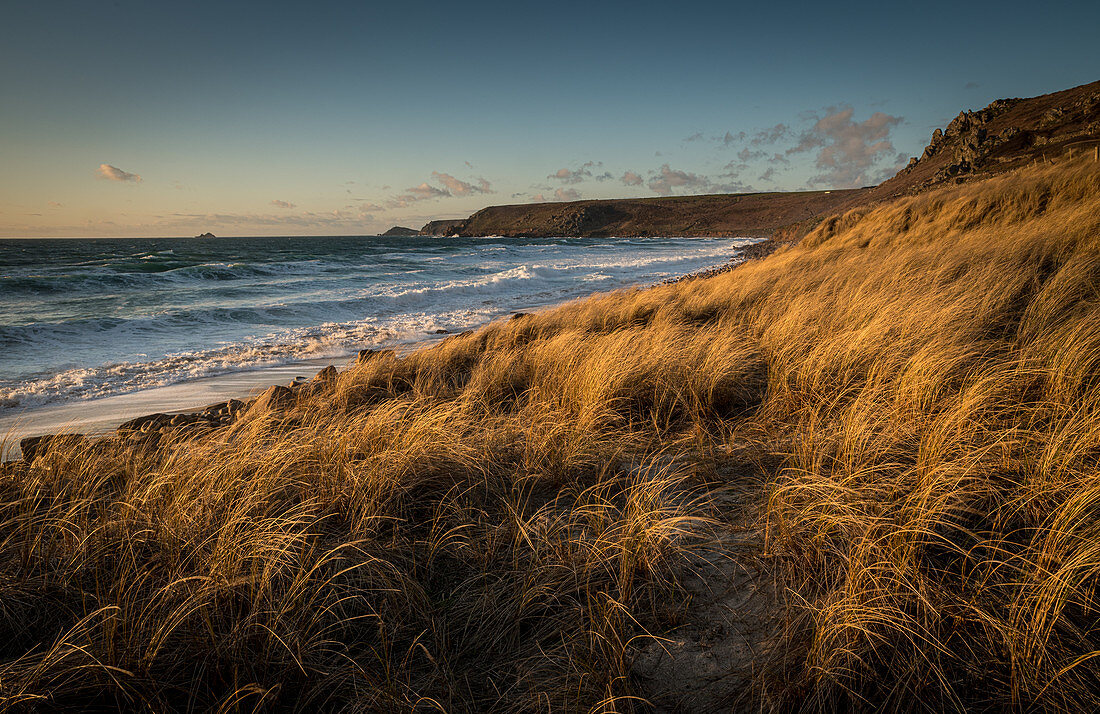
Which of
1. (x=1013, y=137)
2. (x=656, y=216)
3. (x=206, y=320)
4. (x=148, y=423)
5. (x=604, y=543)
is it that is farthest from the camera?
(x=656, y=216)

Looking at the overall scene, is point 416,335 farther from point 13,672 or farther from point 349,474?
point 13,672

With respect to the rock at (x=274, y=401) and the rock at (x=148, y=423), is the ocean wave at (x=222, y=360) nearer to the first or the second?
the rock at (x=148, y=423)

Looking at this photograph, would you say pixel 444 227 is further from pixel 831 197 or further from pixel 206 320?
pixel 206 320

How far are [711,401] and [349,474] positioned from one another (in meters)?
2.56

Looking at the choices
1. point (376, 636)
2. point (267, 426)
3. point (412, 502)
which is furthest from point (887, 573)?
point (267, 426)

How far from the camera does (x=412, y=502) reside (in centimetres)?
254

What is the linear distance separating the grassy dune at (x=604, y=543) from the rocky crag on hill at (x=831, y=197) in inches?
700

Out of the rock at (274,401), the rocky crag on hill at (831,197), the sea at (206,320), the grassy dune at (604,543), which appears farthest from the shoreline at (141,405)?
the rocky crag on hill at (831,197)

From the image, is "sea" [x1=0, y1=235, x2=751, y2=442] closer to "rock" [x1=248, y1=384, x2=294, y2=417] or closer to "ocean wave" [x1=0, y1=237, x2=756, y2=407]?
"ocean wave" [x1=0, y1=237, x2=756, y2=407]

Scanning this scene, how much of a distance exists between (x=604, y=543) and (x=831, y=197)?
115837 millimetres

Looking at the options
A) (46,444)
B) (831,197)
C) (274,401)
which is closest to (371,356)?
(274,401)

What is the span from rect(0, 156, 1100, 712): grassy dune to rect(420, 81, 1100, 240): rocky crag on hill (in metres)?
17.8

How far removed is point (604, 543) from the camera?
202 centimetres

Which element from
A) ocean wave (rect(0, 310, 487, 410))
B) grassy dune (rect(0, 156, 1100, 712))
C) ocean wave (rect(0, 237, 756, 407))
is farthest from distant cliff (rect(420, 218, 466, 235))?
grassy dune (rect(0, 156, 1100, 712))
